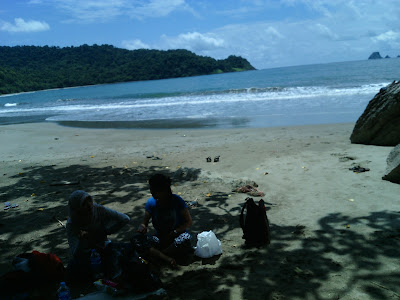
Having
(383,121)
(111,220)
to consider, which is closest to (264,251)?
(111,220)

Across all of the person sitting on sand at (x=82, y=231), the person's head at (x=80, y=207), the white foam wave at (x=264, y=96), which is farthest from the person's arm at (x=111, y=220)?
the white foam wave at (x=264, y=96)

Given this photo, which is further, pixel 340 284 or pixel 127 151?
pixel 127 151

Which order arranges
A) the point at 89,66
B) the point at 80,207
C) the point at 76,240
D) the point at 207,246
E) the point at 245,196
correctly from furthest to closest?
the point at 89,66 < the point at 245,196 < the point at 207,246 < the point at 76,240 < the point at 80,207

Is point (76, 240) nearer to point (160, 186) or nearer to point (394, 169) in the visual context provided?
point (160, 186)

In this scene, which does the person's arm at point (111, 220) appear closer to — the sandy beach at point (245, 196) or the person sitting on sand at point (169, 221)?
the person sitting on sand at point (169, 221)

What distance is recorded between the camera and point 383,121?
884 centimetres

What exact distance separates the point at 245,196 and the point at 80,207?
11.4 ft

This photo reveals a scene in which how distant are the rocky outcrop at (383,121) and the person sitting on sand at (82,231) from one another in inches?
315

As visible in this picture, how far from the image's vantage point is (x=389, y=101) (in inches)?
339

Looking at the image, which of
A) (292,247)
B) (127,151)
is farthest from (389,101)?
(127,151)

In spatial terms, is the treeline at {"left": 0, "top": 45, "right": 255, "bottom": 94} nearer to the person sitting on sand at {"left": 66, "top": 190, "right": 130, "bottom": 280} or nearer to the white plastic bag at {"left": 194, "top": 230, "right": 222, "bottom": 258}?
the person sitting on sand at {"left": 66, "top": 190, "right": 130, "bottom": 280}

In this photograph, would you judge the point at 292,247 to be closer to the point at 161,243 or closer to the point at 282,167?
the point at 161,243

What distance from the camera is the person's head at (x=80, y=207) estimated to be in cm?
355

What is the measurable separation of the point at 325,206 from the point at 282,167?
2.56m
